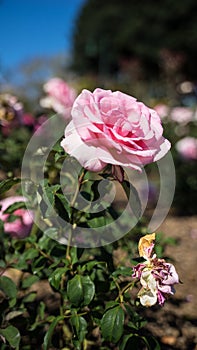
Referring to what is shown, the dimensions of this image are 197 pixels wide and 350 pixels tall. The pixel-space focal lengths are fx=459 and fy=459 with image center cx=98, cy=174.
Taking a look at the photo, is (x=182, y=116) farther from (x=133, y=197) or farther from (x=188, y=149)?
(x=133, y=197)

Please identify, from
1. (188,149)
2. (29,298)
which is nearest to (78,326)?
(29,298)

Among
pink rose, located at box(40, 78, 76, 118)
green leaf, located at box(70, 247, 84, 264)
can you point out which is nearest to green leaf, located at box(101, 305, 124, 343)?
green leaf, located at box(70, 247, 84, 264)

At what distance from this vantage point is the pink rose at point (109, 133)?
763 millimetres

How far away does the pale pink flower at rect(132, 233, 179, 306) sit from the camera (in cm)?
79

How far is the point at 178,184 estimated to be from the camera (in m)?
3.26

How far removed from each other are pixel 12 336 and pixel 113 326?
9.9 inches

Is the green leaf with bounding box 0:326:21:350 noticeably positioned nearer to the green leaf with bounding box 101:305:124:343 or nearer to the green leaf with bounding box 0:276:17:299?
the green leaf with bounding box 0:276:17:299

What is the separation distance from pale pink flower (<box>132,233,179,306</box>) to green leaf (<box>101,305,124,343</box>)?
10 centimetres

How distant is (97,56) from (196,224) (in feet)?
58.4

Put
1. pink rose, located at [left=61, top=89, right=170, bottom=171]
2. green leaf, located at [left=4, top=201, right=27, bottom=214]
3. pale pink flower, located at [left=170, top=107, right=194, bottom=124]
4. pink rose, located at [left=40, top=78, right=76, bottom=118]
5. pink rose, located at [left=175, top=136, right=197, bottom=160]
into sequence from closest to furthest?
pink rose, located at [left=61, top=89, right=170, bottom=171]
green leaf, located at [left=4, top=201, right=27, bottom=214]
pink rose, located at [left=40, top=78, right=76, bottom=118]
pink rose, located at [left=175, top=136, right=197, bottom=160]
pale pink flower, located at [left=170, top=107, right=194, bottom=124]

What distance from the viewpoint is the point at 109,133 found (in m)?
0.76

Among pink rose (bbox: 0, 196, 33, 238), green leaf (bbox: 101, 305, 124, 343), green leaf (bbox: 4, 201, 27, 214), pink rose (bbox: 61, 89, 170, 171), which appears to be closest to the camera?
pink rose (bbox: 61, 89, 170, 171)

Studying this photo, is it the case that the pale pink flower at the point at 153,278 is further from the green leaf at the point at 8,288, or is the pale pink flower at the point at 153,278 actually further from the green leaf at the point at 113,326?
the green leaf at the point at 8,288

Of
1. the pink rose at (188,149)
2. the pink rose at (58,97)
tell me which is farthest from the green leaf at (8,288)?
the pink rose at (188,149)
